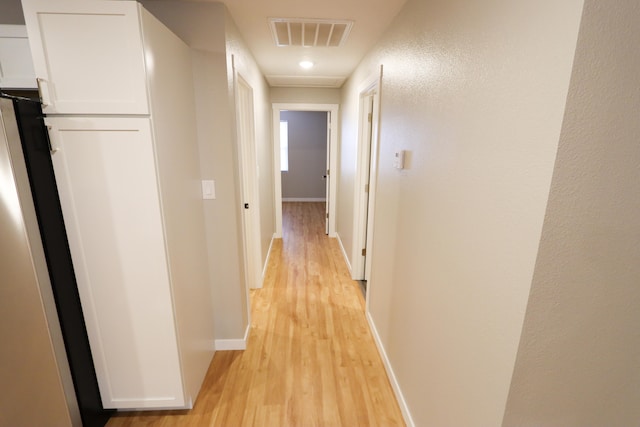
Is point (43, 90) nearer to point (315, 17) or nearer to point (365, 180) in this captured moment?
point (315, 17)

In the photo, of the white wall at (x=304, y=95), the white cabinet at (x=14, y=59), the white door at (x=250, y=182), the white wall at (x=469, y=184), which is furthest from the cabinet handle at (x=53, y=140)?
the white wall at (x=304, y=95)

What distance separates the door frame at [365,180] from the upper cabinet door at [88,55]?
1.53m

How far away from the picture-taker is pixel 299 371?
198 cm

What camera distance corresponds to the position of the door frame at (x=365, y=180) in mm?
2238

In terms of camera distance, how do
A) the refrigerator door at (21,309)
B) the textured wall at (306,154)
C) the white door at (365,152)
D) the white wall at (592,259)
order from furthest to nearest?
the textured wall at (306,154), the white door at (365,152), the refrigerator door at (21,309), the white wall at (592,259)

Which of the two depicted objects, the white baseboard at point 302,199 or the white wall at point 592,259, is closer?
the white wall at point 592,259

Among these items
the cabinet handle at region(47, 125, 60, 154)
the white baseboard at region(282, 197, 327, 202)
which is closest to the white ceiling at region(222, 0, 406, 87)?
the cabinet handle at region(47, 125, 60, 154)

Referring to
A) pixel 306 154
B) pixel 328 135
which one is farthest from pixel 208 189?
pixel 306 154

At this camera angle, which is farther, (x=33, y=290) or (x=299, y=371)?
(x=299, y=371)

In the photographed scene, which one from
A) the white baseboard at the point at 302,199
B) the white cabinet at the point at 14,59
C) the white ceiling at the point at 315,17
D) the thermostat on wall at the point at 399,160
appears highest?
the white ceiling at the point at 315,17

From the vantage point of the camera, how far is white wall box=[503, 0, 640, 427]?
647mm

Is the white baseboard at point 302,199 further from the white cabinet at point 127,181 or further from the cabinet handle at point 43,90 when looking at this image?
the cabinet handle at point 43,90

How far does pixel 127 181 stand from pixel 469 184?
4.66 ft

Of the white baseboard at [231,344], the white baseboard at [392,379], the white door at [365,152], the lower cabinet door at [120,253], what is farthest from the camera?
the white door at [365,152]
